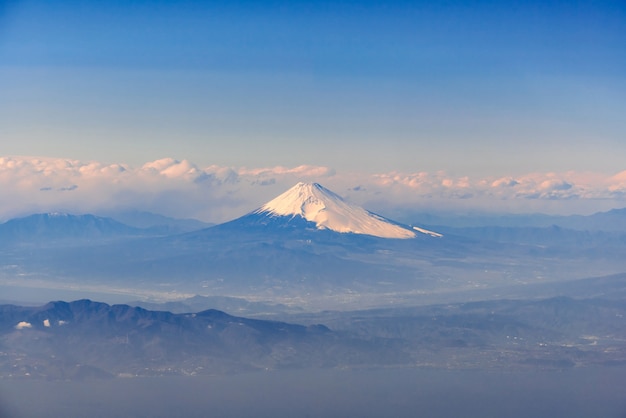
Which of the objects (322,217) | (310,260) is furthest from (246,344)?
(322,217)

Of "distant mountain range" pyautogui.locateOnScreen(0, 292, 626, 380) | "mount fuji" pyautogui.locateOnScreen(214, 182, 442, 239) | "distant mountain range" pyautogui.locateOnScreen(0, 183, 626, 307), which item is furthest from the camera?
"mount fuji" pyautogui.locateOnScreen(214, 182, 442, 239)

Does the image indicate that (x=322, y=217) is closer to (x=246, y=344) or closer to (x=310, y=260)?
(x=310, y=260)

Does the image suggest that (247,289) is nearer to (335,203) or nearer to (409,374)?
(335,203)

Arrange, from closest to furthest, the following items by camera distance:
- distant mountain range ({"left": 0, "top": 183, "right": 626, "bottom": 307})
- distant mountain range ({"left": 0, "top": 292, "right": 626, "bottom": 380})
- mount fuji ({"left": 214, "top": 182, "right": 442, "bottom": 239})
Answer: distant mountain range ({"left": 0, "top": 292, "right": 626, "bottom": 380})
distant mountain range ({"left": 0, "top": 183, "right": 626, "bottom": 307})
mount fuji ({"left": 214, "top": 182, "right": 442, "bottom": 239})

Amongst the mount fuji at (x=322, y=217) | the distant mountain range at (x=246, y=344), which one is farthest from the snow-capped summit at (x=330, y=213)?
the distant mountain range at (x=246, y=344)

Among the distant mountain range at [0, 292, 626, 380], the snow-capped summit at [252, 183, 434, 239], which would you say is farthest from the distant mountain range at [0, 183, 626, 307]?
the distant mountain range at [0, 292, 626, 380]

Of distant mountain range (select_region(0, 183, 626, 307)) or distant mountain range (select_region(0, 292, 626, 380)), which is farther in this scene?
distant mountain range (select_region(0, 183, 626, 307))

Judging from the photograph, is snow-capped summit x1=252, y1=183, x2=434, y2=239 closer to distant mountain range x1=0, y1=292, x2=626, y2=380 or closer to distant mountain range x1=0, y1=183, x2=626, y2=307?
distant mountain range x1=0, y1=183, x2=626, y2=307

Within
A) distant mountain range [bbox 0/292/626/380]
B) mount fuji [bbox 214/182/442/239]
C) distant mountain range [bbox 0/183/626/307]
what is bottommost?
distant mountain range [bbox 0/292/626/380]
